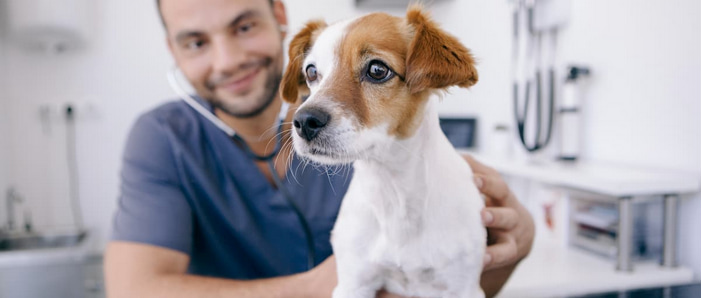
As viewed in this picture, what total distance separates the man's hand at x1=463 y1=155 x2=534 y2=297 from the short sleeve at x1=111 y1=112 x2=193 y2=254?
0.48 metres

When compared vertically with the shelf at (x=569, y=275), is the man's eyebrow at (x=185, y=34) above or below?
above

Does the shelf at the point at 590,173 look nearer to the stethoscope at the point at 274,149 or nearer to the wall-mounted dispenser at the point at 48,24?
the stethoscope at the point at 274,149

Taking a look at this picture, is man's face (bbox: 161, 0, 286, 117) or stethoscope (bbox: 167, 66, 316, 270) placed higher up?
man's face (bbox: 161, 0, 286, 117)

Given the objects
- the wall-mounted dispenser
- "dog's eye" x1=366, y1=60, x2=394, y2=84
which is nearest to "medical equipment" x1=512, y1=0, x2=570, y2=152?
"dog's eye" x1=366, y1=60, x2=394, y2=84

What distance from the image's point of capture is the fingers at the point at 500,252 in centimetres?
48

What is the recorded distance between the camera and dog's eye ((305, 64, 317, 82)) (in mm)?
448

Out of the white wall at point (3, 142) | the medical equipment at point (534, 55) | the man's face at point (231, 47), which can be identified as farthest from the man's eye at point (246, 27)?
the white wall at point (3, 142)

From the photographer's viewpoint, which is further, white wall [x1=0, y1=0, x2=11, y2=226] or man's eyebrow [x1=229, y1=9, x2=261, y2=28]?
white wall [x1=0, y1=0, x2=11, y2=226]

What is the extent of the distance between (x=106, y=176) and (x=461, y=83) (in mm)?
1507

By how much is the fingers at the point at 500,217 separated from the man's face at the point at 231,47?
1.32 ft

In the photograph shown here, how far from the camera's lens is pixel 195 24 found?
2.14 ft

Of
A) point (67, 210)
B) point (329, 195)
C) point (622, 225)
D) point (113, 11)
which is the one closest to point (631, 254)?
point (622, 225)

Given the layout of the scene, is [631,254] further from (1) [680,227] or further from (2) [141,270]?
(2) [141,270]

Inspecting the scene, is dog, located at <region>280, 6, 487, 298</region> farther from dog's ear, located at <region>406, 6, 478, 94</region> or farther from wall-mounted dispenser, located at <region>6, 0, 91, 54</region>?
wall-mounted dispenser, located at <region>6, 0, 91, 54</region>
